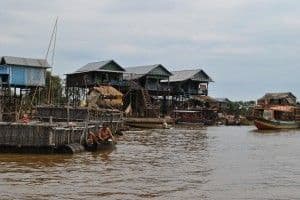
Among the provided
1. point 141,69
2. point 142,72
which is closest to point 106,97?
point 142,72

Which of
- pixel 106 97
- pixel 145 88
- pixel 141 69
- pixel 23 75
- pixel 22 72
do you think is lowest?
pixel 106 97

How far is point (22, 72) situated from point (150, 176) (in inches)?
1491

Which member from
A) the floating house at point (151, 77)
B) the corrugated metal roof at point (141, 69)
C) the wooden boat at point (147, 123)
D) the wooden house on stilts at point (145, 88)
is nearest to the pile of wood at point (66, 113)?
the wooden boat at point (147, 123)

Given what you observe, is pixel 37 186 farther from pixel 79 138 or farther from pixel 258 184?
pixel 79 138

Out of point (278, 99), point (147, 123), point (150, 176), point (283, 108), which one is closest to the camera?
point (150, 176)

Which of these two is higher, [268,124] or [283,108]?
[283,108]

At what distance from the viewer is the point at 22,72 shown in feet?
178

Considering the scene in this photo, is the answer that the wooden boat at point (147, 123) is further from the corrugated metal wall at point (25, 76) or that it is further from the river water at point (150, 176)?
the river water at point (150, 176)

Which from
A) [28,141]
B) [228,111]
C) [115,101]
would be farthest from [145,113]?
[28,141]

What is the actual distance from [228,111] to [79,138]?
6751 cm

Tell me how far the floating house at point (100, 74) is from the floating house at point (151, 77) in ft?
11.4

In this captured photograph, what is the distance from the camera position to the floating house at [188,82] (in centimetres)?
7538

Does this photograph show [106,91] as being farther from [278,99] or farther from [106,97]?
[278,99]

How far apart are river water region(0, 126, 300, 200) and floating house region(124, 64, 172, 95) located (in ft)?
136
